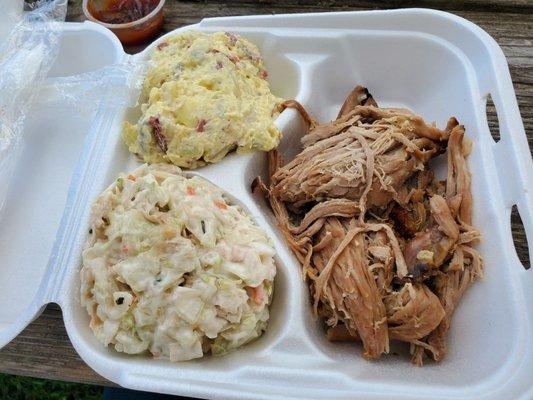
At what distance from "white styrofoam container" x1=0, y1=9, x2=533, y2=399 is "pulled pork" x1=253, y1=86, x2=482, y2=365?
0.16ft

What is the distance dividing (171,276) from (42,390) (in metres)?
1.33

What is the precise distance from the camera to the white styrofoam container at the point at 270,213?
118cm

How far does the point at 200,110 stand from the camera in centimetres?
148

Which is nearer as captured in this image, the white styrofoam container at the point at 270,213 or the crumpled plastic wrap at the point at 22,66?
the white styrofoam container at the point at 270,213

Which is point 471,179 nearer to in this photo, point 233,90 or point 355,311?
point 355,311

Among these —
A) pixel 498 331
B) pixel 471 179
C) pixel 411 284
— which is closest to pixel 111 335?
pixel 411 284

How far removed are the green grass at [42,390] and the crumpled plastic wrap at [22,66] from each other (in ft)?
2.94

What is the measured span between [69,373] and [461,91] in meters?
1.48

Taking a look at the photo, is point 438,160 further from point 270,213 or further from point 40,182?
point 40,182

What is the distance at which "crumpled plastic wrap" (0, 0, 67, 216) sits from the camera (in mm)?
1642

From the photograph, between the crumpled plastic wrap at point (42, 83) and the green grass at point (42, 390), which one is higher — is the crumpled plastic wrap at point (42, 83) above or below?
above

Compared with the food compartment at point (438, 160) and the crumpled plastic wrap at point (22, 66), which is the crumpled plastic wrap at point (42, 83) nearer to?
the crumpled plastic wrap at point (22, 66)

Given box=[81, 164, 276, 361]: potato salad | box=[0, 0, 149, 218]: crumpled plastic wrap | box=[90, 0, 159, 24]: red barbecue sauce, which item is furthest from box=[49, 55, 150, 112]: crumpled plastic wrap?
box=[90, 0, 159, 24]: red barbecue sauce

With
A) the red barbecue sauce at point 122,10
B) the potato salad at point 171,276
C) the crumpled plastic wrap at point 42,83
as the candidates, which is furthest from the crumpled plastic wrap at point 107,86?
the red barbecue sauce at point 122,10
